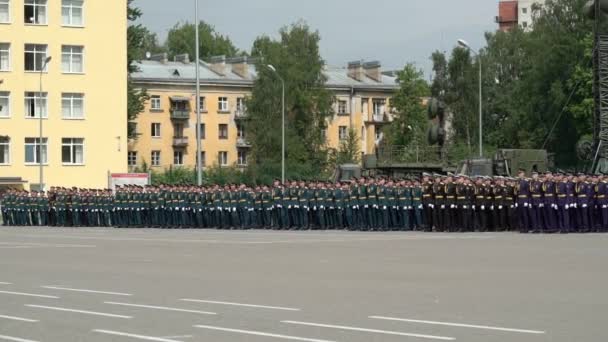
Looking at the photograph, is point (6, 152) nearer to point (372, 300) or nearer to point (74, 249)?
point (74, 249)

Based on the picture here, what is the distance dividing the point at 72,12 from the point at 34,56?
11.2ft

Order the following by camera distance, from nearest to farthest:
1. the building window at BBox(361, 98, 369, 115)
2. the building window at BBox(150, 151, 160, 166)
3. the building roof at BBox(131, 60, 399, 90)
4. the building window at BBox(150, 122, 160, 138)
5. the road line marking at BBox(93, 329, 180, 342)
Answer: the road line marking at BBox(93, 329, 180, 342) < the building roof at BBox(131, 60, 399, 90) < the building window at BBox(150, 122, 160, 138) < the building window at BBox(150, 151, 160, 166) < the building window at BBox(361, 98, 369, 115)

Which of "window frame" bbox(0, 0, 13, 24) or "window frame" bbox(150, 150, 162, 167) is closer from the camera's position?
"window frame" bbox(0, 0, 13, 24)

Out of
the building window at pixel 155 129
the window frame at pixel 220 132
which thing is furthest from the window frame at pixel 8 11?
the window frame at pixel 220 132

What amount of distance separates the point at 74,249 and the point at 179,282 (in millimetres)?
11414

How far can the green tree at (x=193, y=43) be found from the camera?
133m

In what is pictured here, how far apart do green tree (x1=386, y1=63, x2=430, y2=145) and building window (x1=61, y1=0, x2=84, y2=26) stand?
130ft

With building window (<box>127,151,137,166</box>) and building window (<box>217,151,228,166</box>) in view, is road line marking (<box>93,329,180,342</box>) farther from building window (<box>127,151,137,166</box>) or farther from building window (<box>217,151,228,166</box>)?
building window (<box>217,151,228,166</box>)

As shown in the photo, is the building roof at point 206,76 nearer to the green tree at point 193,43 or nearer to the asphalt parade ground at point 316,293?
the green tree at point 193,43

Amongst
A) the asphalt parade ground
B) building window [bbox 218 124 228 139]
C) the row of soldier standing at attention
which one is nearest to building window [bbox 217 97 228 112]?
building window [bbox 218 124 228 139]

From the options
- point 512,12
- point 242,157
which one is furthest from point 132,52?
point 512,12

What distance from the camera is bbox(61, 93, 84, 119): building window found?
72375mm

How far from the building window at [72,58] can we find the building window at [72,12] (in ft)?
4.55

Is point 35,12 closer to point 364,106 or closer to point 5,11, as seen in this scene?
point 5,11
